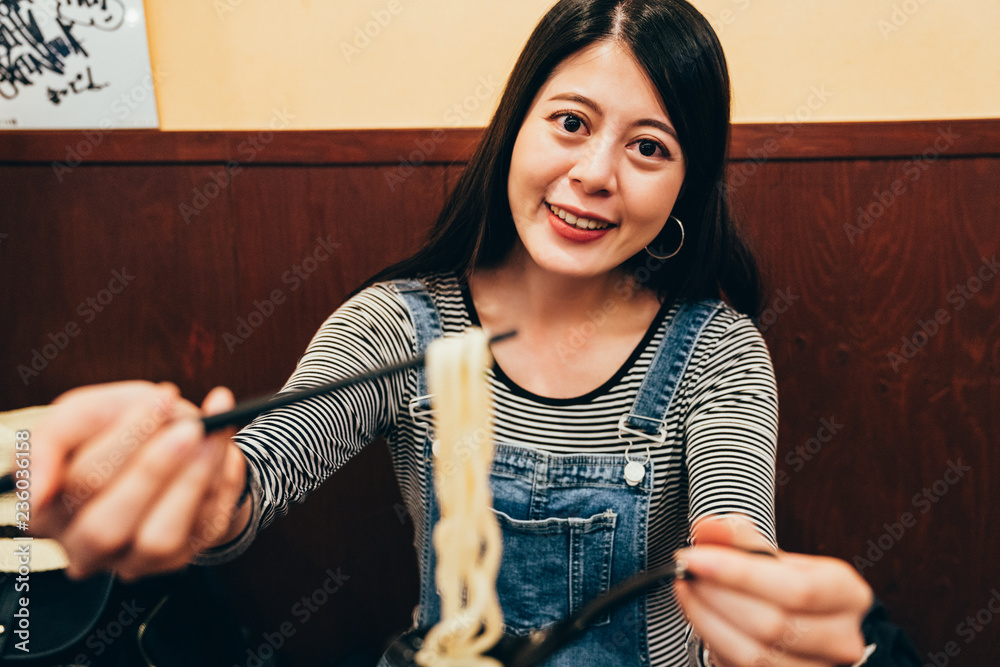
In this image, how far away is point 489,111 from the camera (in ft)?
5.18

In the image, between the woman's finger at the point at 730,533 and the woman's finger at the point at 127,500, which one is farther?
the woman's finger at the point at 730,533

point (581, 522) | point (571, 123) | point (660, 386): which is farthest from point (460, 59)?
point (581, 522)

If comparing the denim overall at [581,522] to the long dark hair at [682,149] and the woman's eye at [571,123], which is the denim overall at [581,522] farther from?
the woman's eye at [571,123]

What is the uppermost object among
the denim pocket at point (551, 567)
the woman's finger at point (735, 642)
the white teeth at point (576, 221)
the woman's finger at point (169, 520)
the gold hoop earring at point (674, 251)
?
the white teeth at point (576, 221)

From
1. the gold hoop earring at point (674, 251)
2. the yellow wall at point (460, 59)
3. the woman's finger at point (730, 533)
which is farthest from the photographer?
the yellow wall at point (460, 59)

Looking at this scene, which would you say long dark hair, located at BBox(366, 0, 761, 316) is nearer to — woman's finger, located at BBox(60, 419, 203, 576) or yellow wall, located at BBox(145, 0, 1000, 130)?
yellow wall, located at BBox(145, 0, 1000, 130)

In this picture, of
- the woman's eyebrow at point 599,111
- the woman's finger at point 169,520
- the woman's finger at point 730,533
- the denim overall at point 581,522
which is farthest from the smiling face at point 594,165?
the woman's finger at point 169,520

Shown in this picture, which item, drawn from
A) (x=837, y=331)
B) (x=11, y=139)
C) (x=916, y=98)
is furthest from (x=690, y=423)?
(x=11, y=139)

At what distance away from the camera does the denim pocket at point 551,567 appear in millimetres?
1146

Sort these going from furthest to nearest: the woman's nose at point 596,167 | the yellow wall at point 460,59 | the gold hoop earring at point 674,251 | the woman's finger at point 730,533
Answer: the yellow wall at point 460,59
the gold hoop earring at point 674,251
the woman's nose at point 596,167
the woman's finger at point 730,533

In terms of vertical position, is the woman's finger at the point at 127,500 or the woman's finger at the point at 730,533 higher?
the woman's finger at the point at 127,500

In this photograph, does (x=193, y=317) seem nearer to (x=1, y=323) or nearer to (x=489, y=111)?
(x=1, y=323)

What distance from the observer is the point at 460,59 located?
1.56m

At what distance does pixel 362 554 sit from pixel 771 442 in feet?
4.20
